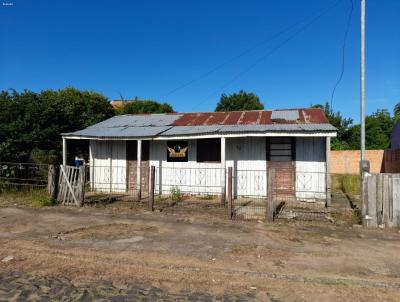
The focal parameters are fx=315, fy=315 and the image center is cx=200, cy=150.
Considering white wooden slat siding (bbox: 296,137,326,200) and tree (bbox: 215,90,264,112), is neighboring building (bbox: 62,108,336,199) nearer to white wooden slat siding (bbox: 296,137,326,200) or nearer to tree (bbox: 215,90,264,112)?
white wooden slat siding (bbox: 296,137,326,200)

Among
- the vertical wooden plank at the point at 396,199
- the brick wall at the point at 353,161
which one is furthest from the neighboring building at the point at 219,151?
the brick wall at the point at 353,161

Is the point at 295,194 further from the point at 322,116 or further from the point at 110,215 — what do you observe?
the point at 110,215

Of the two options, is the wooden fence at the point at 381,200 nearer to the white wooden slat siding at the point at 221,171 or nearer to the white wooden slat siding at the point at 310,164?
the white wooden slat siding at the point at 310,164

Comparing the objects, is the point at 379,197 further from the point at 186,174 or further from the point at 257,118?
the point at 186,174

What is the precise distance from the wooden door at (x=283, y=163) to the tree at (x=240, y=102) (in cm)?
2951

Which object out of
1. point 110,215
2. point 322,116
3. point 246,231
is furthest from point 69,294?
point 322,116

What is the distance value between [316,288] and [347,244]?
236cm

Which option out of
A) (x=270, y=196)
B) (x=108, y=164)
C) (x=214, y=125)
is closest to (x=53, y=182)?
(x=108, y=164)

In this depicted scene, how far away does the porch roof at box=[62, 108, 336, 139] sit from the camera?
10.5 meters

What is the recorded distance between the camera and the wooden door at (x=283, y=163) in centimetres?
1126

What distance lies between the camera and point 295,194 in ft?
36.5

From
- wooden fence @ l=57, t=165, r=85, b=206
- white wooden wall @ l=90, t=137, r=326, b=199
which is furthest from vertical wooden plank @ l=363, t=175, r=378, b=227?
wooden fence @ l=57, t=165, r=85, b=206

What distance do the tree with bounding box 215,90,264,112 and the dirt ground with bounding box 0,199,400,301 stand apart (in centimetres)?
→ 3380

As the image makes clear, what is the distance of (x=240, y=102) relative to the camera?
41312 mm
